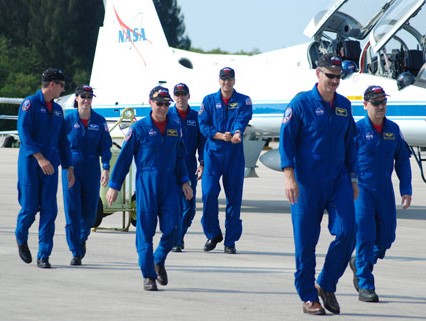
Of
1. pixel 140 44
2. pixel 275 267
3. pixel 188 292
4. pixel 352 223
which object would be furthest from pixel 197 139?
pixel 140 44

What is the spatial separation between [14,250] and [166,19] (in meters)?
68.3

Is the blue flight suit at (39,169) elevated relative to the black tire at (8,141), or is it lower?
elevated

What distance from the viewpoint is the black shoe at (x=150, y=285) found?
970 centimetres

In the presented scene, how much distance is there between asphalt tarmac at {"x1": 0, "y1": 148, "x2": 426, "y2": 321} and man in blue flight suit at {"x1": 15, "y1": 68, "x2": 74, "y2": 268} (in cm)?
39

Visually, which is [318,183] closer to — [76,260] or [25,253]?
[76,260]

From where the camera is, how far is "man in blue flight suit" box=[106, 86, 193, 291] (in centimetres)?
982

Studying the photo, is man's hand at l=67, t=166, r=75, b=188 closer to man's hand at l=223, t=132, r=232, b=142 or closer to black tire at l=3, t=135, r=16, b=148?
man's hand at l=223, t=132, r=232, b=142

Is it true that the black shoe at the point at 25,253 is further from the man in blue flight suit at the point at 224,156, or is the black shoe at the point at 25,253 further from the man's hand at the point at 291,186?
the man's hand at the point at 291,186

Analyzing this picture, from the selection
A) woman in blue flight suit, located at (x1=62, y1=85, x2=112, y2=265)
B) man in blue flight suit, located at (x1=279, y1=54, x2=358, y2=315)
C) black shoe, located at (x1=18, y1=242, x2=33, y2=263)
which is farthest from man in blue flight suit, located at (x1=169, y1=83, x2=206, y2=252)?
man in blue flight suit, located at (x1=279, y1=54, x2=358, y2=315)

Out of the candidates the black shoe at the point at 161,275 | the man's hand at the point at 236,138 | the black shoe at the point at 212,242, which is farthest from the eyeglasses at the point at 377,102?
the black shoe at the point at 212,242

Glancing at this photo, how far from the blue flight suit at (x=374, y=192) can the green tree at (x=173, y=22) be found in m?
69.6

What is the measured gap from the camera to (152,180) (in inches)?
388

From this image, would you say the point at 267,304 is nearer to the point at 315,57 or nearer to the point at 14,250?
the point at 14,250

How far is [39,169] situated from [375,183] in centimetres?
317
